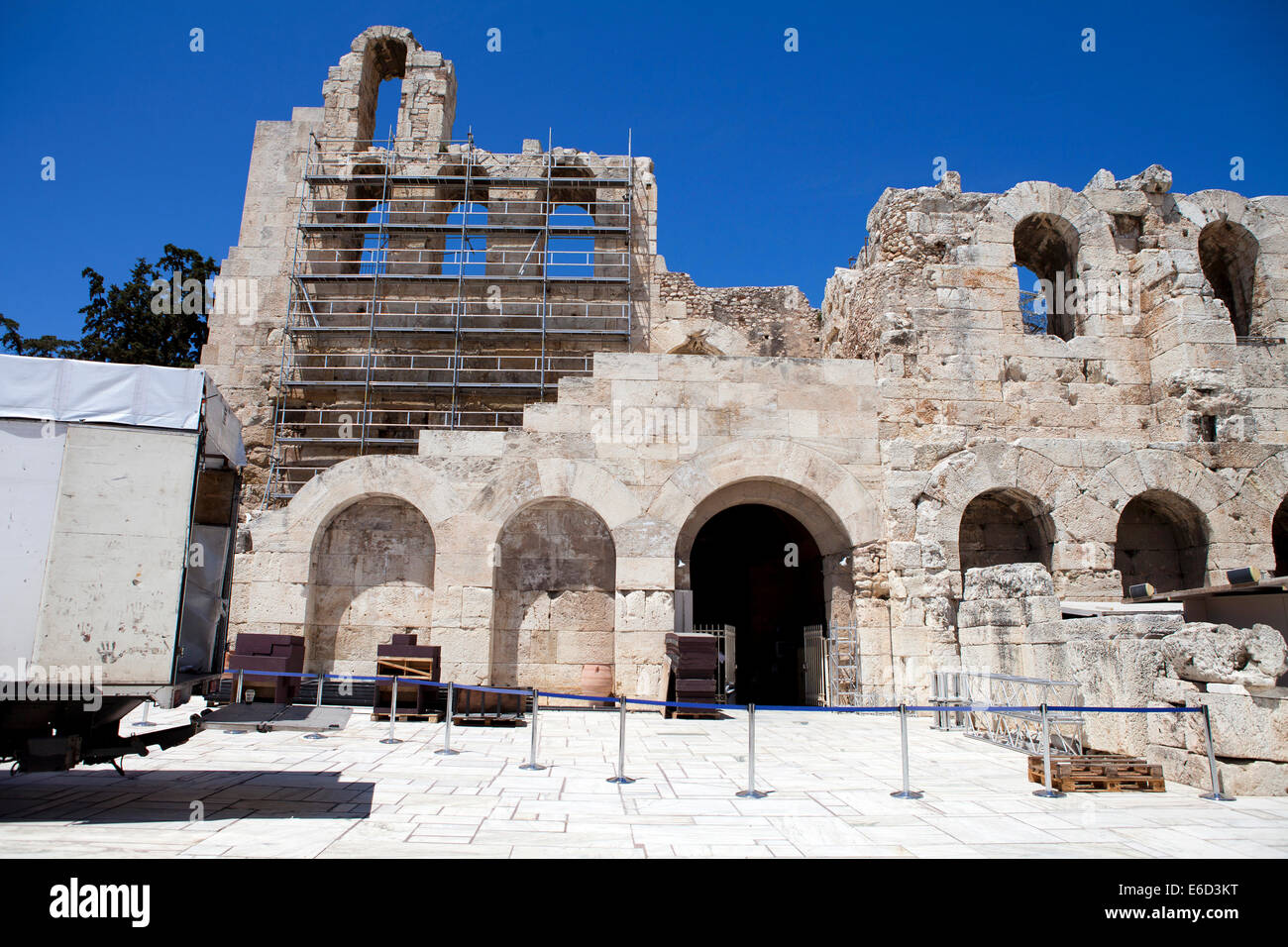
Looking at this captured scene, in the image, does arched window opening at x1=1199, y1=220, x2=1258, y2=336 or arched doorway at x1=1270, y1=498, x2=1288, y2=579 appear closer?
arched doorway at x1=1270, y1=498, x2=1288, y2=579

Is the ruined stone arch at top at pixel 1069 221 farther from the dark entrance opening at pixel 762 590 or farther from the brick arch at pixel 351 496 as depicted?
the brick arch at pixel 351 496

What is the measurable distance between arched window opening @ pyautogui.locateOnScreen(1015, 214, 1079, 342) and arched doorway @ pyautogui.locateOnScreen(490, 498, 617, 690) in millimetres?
8794

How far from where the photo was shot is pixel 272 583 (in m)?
12.1

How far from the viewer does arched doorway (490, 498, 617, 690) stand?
12.4 metres

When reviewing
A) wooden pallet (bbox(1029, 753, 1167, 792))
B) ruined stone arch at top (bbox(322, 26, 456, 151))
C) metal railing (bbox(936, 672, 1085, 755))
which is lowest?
wooden pallet (bbox(1029, 753, 1167, 792))

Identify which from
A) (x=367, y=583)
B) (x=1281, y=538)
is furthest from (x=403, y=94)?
(x=1281, y=538)

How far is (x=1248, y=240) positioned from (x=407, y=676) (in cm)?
1662

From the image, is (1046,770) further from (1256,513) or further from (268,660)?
(268,660)

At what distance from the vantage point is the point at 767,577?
17.0m

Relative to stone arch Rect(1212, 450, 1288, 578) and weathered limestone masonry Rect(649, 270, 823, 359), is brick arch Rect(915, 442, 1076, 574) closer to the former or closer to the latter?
stone arch Rect(1212, 450, 1288, 578)

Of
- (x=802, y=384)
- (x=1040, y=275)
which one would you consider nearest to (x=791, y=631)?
(x=802, y=384)

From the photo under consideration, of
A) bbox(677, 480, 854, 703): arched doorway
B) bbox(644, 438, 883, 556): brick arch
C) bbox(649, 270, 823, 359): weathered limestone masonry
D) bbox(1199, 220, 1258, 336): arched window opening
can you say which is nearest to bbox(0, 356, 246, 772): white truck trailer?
bbox(644, 438, 883, 556): brick arch

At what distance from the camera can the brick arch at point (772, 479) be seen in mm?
12172

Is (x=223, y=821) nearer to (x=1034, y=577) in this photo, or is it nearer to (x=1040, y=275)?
(x=1034, y=577)
